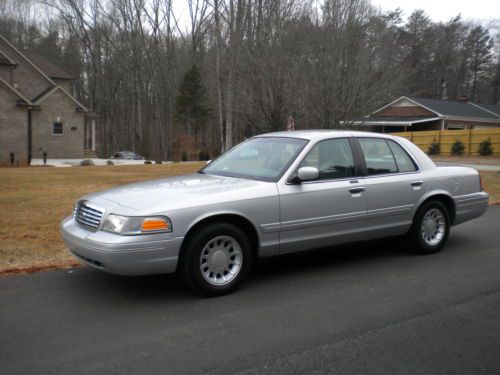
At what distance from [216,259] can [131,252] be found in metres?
0.83

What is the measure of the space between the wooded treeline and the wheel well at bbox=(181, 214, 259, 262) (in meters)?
11.2

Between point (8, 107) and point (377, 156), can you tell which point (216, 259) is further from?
point (8, 107)

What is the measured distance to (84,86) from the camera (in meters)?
53.3

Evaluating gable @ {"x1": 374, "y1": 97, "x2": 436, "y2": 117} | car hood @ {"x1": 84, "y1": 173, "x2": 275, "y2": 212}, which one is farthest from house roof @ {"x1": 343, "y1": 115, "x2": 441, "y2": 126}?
car hood @ {"x1": 84, "y1": 173, "x2": 275, "y2": 212}

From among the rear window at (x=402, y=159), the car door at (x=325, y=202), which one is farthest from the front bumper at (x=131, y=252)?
the rear window at (x=402, y=159)

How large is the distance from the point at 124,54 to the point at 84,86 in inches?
318

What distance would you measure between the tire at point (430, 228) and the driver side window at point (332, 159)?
125cm

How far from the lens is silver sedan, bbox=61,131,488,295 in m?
4.37

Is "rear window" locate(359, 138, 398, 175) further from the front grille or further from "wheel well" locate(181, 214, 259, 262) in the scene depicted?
the front grille

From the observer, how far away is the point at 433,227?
641cm

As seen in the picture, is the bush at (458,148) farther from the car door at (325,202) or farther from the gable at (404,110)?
the car door at (325,202)

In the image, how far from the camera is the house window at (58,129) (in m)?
33.2

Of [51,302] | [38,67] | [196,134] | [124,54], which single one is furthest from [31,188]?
[196,134]

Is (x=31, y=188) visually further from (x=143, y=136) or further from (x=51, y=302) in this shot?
(x=143, y=136)
